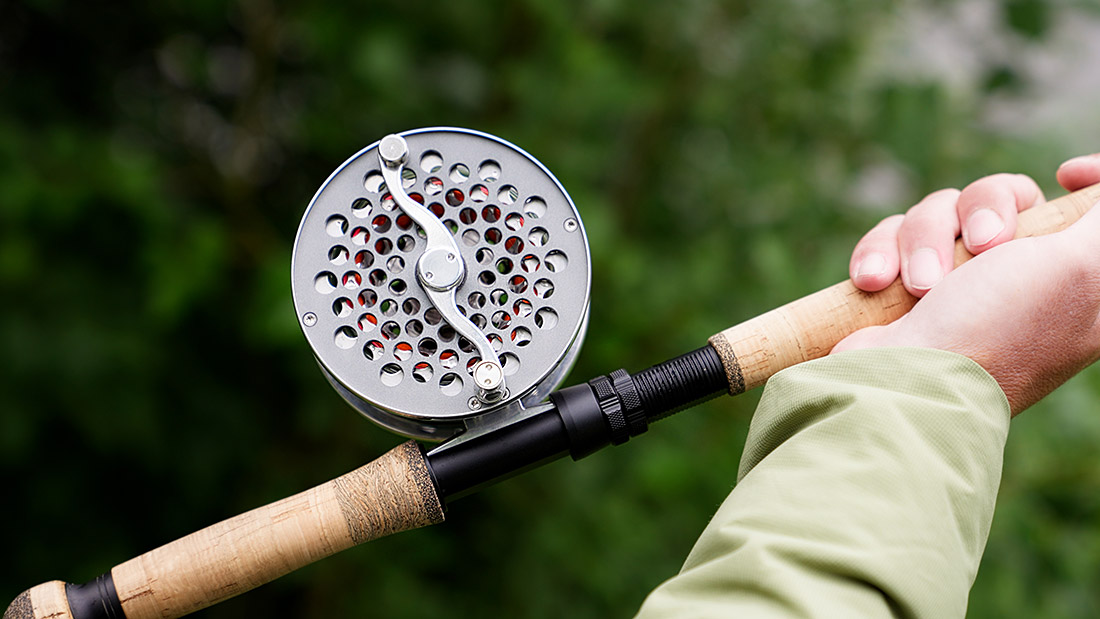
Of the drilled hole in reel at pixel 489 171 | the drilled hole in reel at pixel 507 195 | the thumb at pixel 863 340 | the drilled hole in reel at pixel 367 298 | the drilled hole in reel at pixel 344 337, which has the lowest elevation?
the thumb at pixel 863 340

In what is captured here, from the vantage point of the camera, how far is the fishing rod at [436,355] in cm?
90

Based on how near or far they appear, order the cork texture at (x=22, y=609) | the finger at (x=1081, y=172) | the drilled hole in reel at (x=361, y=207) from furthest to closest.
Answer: the finger at (x=1081, y=172)
the drilled hole in reel at (x=361, y=207)
the cork texture at (x=22, y=609)

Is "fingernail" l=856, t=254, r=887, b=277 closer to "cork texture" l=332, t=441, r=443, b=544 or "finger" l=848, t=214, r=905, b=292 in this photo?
"finger" l=848, t=214, r=905, b=292

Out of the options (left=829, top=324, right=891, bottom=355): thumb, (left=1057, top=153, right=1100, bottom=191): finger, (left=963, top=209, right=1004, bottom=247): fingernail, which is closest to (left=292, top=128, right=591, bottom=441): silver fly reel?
(left=829, top=324, right=891, bottom=355): thumb

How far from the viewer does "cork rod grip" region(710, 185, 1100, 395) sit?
973 millimetres

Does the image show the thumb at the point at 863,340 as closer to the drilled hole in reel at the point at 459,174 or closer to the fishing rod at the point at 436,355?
the fishing rod at the point at 436,355

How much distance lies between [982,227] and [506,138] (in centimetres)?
112

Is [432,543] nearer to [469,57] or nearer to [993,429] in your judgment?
[469,57]

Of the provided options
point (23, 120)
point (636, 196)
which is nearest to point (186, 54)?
point (23, 120)

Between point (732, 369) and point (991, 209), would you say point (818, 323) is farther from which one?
point (991, 209)

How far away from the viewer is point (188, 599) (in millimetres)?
905

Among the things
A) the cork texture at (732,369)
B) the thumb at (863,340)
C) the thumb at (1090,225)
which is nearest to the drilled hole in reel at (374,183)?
the cork texture at (732,369)

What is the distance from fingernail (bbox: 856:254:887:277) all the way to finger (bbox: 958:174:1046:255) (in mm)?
97

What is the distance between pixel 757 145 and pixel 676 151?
0.23m
